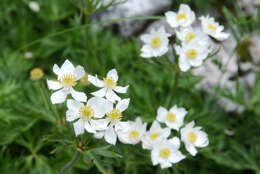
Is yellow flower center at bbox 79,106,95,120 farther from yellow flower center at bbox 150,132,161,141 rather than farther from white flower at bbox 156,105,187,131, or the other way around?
white flower at bbox 156,105,187,131

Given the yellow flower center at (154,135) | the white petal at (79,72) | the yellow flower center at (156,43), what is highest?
the white petal at (79,72)

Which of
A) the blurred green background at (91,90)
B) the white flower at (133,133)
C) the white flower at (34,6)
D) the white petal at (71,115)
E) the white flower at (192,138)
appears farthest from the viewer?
the white flower at (34,6)

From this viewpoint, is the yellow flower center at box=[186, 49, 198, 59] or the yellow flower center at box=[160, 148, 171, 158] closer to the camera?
the yellow flower center at box=[160, 148, 171, 158]

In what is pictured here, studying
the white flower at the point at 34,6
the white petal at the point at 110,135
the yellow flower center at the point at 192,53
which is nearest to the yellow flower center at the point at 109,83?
the white petal at the point at 110,135

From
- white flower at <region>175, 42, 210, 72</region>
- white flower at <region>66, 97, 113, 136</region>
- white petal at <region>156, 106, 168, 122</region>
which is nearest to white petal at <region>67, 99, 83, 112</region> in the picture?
white flower at <region>66, 97, 113, 136</region>

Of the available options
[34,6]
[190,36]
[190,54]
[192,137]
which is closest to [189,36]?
[190,36]

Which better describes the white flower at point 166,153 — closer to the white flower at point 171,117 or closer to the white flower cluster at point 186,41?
the white flower at point 171,117

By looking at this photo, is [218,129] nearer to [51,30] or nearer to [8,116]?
[8,116]
